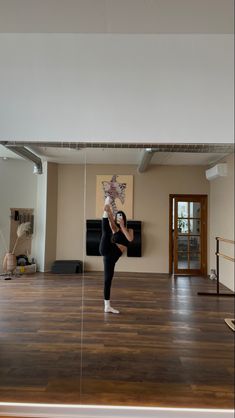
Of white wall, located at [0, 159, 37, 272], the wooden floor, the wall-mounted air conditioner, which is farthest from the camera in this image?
white wall, located at [0, 159, 37, 272]

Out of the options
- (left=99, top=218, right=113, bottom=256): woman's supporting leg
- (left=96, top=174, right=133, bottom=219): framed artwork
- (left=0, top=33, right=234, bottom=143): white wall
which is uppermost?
(left=0, top=33, right=234, bottom=143): white wall

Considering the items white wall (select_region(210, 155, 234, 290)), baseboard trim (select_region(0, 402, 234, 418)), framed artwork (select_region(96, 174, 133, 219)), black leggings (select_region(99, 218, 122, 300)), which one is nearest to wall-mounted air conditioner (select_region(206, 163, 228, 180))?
white wall (select_region(210, 155, 234, 290))

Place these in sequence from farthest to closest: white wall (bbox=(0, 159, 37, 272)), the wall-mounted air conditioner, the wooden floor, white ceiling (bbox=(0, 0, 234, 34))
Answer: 1. white wall (bbox=(0, 159, 37, 272))
2. the wall-mounted air conditioner
3. the wooden floor
4. white ceiling (bbox=(0, 0, 234, 34))

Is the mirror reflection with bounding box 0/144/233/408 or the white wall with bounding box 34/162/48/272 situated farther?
the white wall with bounding box 34/162/48/272

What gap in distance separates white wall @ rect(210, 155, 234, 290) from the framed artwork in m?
0.63

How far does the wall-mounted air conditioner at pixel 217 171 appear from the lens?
200 cm

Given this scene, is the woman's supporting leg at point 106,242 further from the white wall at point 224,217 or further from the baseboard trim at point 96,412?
the baseboard trim at point 96,412

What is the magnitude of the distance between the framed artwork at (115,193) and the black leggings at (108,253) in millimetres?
134

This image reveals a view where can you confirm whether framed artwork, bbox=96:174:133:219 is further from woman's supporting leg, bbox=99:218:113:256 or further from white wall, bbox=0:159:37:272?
white wall, bbox=0:159:37:272

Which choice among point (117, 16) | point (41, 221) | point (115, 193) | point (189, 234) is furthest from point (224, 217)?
point (117, 16)

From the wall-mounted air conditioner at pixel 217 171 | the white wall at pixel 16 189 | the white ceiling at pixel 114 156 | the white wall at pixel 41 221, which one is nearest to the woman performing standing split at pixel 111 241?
the white ceiling at pixel 114 156

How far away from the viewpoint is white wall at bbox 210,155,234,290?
1.99 m

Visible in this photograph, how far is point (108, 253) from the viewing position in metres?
2.10

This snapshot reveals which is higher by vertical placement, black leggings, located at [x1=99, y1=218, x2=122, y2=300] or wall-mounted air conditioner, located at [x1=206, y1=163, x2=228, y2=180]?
wall-mounted air conditioner, located at [x1=206, y1=163, x2=228, y2=180]
